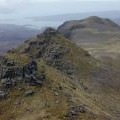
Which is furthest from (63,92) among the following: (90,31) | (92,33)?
(90,31)

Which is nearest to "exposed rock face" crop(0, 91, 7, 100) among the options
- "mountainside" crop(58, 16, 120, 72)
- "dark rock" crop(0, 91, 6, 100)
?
"dark rock" crop(0, 91, 6, 100)

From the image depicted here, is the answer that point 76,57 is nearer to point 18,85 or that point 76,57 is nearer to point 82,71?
point 82,71

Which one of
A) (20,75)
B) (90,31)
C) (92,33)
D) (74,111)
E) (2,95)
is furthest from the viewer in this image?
(90,31)


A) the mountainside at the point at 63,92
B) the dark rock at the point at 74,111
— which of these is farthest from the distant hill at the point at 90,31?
the dark rock at the point at 74,111

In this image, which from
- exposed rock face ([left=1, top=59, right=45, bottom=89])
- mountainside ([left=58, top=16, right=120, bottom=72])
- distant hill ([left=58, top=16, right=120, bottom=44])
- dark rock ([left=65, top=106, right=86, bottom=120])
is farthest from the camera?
distant hill ([left=58, top=16, right=120, bottom=44])

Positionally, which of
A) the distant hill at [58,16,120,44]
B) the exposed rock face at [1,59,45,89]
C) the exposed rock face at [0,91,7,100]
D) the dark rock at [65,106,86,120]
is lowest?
the distant hill at [58,16,120,44]

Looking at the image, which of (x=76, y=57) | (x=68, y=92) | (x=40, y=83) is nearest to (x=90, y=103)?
(x=68, y=92)

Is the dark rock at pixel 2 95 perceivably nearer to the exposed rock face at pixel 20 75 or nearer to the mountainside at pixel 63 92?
the mountainside at pixel 63 92

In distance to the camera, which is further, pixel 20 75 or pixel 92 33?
pixel 92 33

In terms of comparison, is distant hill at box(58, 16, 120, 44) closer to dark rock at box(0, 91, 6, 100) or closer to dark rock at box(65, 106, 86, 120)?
dark rock at box(0, 91, 6, 100)

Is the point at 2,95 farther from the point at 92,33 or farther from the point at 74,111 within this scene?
the point at 92,33
